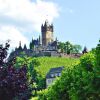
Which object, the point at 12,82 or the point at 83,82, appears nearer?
the point at 12,82

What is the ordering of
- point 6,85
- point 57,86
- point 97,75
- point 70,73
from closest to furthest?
point 6,85
point 97,75
point 70,73
point 57,86

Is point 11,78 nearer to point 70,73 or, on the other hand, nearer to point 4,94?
Answer: point 4,94

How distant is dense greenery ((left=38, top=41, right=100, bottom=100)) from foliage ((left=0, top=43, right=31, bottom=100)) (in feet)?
44.0

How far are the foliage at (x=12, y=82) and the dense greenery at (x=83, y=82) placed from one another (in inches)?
528

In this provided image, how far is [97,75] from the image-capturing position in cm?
4362

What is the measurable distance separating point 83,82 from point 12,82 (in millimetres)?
23684

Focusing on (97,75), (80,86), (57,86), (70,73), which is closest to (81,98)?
(80,86)

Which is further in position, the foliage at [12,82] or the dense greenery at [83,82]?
the dense greenery at [83,82]

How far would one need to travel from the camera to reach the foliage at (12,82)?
2927cm

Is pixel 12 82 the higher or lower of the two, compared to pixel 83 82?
lower

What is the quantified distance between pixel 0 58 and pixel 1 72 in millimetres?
1216

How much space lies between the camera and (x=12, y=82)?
1155 inches

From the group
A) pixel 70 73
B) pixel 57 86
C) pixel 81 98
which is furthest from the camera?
pixel 57 86

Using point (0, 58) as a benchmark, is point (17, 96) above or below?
below
